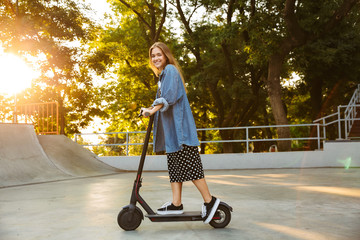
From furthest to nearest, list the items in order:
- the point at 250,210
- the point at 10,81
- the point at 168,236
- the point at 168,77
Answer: the point at 10,81, the point at 250,210, the point at 168,77, the point at 168,236

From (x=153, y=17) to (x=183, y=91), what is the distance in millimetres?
20232

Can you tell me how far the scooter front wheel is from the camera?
3.53m

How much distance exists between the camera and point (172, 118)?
11.7 ft

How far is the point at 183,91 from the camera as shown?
3643 mm

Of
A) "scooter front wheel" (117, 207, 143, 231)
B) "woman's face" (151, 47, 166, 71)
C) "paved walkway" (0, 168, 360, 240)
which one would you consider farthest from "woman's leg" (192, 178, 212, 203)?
"woman's face" (151, 47, 166, 71)

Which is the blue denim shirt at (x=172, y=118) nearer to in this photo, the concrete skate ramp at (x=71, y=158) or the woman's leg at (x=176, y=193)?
the woman's leg at (x=176, y=193)


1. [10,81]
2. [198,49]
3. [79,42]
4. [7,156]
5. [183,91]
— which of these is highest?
[79,42]

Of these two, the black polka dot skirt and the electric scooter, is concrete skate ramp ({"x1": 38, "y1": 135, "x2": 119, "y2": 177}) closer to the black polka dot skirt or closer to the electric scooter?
the electric scooter

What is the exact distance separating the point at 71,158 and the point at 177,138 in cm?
946

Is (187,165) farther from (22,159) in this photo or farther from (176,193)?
(22,159)

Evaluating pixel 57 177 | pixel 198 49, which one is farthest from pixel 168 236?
pixel 198 49

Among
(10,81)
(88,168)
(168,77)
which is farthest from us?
(10,81)

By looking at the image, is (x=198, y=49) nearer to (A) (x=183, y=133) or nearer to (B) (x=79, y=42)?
(B) (x=79, y=42)

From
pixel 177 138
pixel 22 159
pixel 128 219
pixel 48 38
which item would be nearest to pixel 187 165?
pixel 177 138
